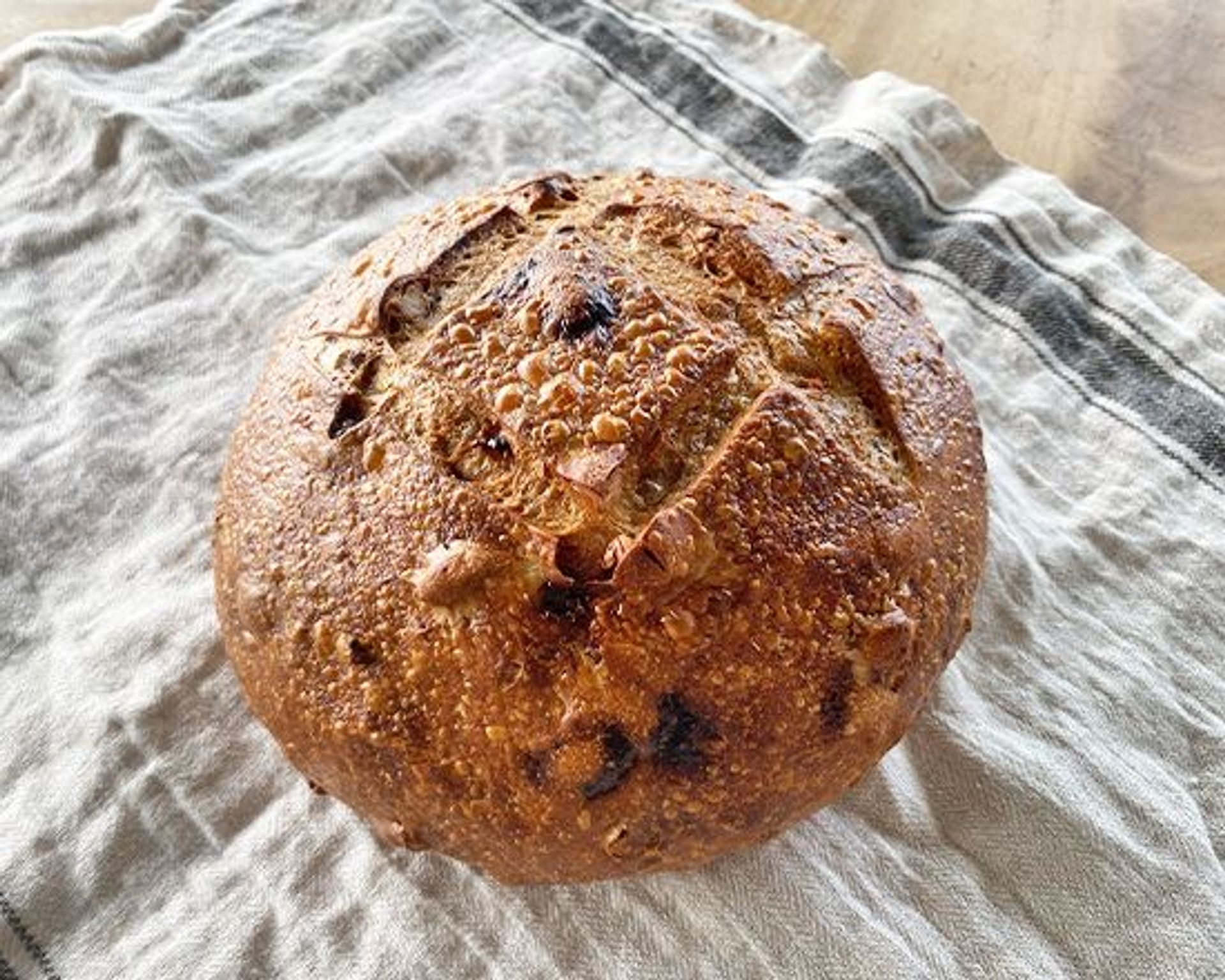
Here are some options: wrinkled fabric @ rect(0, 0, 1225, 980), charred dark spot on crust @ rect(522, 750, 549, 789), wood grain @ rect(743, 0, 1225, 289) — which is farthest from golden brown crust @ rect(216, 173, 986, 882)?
wood grain @ rect(743, 0, 1225, 289)

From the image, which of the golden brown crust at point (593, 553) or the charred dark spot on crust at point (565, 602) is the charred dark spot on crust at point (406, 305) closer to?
the golden brown crust at point (593, 553)

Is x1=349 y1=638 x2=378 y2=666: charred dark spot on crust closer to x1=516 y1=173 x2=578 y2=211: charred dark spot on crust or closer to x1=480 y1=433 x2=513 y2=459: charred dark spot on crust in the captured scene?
x1=480 y1=433 x2=513 y2=459: charred dark spot on crust

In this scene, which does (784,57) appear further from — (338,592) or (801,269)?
(338,592)

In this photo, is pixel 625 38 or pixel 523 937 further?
pixel 625 38

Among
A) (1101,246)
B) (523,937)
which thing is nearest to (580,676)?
(523,937)

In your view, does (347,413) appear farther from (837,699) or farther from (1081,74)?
(1081,74)

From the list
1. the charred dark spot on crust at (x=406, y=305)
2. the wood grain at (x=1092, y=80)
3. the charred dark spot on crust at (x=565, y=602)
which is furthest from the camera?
the wood grain at (x=1092, y=80)

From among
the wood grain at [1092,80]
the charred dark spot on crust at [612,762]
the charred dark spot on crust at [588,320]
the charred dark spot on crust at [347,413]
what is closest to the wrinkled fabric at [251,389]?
the wood grain at [1092,80]
